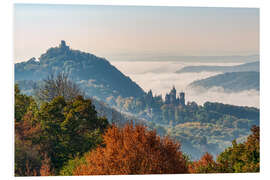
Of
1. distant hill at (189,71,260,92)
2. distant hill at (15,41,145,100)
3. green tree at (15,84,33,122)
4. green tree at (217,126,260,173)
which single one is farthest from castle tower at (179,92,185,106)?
green tree at (15,84,33,122)

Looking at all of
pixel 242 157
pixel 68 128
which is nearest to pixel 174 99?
pixel 242 157

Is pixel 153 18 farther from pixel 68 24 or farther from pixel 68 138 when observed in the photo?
pixel 68 138

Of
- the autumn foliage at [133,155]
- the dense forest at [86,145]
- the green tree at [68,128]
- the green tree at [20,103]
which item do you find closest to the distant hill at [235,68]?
the dense forest at [86,145]

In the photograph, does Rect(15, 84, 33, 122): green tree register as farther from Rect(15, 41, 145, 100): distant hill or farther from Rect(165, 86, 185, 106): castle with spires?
Rect(165, 86, 185, 106): castle with spires

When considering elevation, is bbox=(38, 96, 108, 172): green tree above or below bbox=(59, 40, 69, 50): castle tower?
below

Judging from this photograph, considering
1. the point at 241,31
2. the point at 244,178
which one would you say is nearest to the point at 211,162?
the point at 244,178

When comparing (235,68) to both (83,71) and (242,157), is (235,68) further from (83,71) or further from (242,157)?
(83,71)
